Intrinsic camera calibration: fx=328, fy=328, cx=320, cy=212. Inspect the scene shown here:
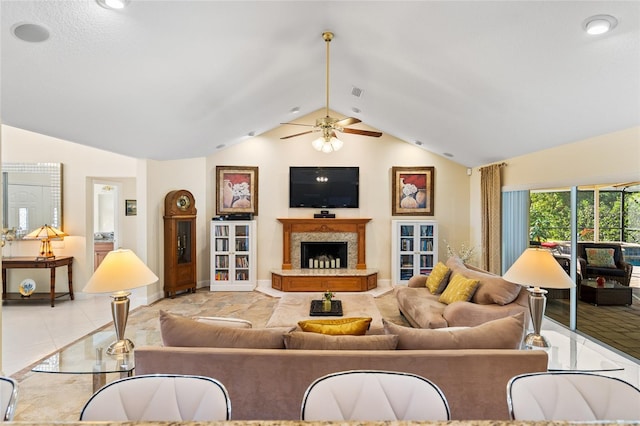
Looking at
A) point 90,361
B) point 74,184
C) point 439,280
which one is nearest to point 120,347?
point 90,361

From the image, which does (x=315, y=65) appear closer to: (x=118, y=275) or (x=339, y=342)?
(x=118, y=275)

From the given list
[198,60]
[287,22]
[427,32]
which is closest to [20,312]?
[198,60]

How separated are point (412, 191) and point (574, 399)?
5743 mm

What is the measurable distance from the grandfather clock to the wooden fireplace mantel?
5.46 ft

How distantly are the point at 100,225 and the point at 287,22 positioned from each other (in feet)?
22.9

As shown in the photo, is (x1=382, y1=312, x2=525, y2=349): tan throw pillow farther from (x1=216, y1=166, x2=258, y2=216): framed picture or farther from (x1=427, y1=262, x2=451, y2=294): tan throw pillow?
(x1=216, y1=166, x2=258, y2=216): framed picture

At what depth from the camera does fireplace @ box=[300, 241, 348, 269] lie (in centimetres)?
658

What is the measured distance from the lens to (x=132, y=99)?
3393 mm

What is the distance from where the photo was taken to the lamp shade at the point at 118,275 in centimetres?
219

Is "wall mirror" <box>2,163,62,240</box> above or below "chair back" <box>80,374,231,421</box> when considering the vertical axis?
above

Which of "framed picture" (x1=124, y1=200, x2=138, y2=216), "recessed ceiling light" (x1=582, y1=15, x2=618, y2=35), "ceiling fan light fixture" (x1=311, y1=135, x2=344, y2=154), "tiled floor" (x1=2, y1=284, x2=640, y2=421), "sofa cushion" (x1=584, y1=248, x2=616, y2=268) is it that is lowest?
"tiled floor" (x1=2, y1=284, x2=640, y2=421)

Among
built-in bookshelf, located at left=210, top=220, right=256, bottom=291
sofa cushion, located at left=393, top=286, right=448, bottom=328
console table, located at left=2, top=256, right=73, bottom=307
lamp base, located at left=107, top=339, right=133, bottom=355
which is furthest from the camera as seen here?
built-in bookshelf, located at left=210, top=220, right=256, bottom=291

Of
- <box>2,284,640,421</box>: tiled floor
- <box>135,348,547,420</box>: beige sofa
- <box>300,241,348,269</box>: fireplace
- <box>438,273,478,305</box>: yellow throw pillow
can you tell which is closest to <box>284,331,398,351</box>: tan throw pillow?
<box>135,348,547,420</box>: beige sofa

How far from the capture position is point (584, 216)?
4.04 m
